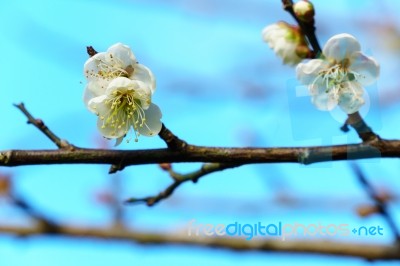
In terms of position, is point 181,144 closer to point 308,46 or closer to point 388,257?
point 308,46

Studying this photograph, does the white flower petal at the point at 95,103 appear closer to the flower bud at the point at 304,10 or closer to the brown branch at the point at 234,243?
the flower bud at the point at 304,10

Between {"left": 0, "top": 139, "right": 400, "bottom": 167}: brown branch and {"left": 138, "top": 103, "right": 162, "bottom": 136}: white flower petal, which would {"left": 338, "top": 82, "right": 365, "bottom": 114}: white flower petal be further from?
{"left": 138, "top": 103, "right": 162, "bottom": 136}: white flower petal

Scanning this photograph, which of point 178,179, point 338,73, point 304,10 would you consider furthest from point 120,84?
point 338,73

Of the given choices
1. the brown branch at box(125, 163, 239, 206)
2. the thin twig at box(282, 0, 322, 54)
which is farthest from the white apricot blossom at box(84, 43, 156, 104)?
the thin twig at box(282, 0, 322, 54)

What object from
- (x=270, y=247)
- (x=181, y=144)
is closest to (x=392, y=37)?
(x=270, y=247)

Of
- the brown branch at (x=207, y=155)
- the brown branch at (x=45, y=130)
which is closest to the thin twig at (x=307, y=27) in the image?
the brown branch at (x=207, y=155)

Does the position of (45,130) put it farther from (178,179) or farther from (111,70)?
(178,179)
